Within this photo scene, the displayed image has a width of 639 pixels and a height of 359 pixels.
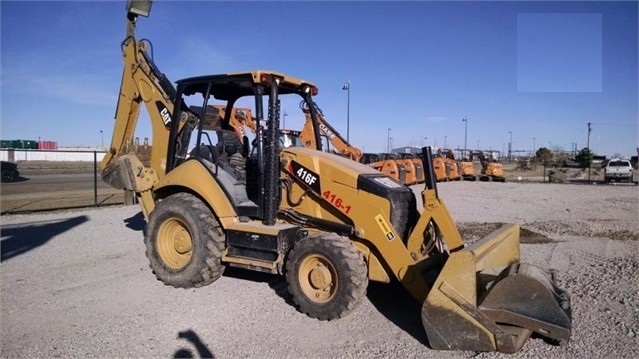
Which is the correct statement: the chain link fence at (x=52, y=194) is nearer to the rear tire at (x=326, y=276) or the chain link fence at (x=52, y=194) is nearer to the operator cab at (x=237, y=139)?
the operator cab at (x=237, y=139)

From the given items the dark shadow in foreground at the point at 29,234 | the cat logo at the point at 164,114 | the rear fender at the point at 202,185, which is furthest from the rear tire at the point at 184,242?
the dark shadow in foreground at the point at 29,234

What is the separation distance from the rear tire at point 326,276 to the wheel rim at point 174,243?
1846 millimetres

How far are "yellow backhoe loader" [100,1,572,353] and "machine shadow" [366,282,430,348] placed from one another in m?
0.34

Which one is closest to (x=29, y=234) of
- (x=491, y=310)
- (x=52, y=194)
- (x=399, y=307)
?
(x=399, y=307)

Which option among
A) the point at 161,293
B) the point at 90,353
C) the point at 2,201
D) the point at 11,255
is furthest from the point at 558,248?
the point at 2,201

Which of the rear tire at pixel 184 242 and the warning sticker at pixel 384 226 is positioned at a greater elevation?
the warning sticker at pixel 384 226

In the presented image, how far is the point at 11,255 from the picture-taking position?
324 inches

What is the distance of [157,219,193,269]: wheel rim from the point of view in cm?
662

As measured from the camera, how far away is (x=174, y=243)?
6.73 m

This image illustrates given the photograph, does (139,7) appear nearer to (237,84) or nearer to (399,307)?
(237,84)

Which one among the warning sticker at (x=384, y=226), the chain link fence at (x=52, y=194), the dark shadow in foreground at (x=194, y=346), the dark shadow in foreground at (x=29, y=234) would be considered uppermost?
the warning sticker at (x=384, y=226)

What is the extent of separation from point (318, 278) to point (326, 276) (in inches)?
3.8

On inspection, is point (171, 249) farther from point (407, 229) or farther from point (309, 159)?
point (407, 229)

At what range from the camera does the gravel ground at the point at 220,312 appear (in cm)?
452
